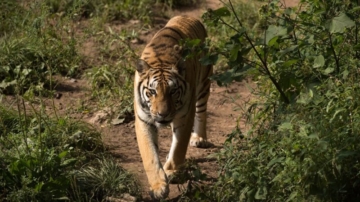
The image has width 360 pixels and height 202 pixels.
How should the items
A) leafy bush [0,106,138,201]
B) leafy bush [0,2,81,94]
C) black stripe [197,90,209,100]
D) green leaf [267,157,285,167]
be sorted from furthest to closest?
leafy bush [0,2,81,94] < black stripe [197,90,209,100] < leafy bush [0,106,138,201] < green leaf [267,157,285,167]

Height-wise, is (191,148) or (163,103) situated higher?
(163,103)

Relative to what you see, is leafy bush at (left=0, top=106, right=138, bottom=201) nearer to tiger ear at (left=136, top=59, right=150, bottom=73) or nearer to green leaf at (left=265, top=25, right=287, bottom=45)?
tiger ear at (left=136, top=59, right=150, bottom=73)

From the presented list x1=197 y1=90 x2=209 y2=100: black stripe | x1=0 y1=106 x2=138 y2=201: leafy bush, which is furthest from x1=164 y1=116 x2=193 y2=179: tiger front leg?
x1=197 y1=90 x2=209 y2=100: black stripe

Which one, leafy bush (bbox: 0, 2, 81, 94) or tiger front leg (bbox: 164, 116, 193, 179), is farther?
leafy bush (bbox: 0, 2, 81, 94)

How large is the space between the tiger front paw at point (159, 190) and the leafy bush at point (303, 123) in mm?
498

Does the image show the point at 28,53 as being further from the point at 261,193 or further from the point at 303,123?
the point at 303,123

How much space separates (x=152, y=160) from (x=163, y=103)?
1.46 feet

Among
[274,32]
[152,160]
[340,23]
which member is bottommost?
[152,160]

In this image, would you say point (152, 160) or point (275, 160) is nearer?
point (275, 160)

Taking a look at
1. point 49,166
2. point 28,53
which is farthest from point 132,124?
point 49,166

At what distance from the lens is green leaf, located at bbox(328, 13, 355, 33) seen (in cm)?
496

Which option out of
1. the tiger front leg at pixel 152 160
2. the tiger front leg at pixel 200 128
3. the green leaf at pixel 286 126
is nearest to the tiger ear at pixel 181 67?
the tiger front leg at pixel 152 160

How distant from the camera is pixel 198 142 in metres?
7.39

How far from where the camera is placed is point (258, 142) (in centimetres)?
564
